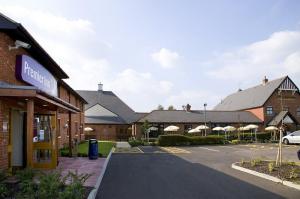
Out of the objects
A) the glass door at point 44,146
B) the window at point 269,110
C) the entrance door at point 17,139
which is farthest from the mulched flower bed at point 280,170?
the window at point 269,110

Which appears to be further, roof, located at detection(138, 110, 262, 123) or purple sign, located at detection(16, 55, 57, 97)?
roof, located at detection(138, 110, 262, 123)

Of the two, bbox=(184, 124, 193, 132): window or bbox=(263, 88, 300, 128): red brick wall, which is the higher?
bbox=(263, 88, 300, 128): red brick wall

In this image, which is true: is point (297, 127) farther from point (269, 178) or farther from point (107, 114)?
point (269, 178)

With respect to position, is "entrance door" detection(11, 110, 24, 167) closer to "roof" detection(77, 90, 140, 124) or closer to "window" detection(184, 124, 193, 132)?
"roof" detection(77, 90, 140, 124)

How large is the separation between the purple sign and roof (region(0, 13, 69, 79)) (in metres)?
0.49

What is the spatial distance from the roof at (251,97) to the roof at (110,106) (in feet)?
57.9

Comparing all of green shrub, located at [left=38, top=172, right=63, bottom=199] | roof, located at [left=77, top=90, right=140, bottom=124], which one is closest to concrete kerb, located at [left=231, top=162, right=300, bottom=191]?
green shrub, located at [left=38, top=172, right=63, bottom=199]

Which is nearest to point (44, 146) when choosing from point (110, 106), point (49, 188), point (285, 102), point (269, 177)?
point (49, 188)

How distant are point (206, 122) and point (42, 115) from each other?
36.6 metres

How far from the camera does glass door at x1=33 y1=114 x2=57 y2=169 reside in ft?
51.0

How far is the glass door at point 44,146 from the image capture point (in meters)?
15.5

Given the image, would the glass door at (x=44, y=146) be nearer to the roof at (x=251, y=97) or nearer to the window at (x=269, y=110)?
the roof at (x=251, y=97)

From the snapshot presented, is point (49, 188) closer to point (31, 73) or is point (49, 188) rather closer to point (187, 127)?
point (31, 73)

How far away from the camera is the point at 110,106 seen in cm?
6075
